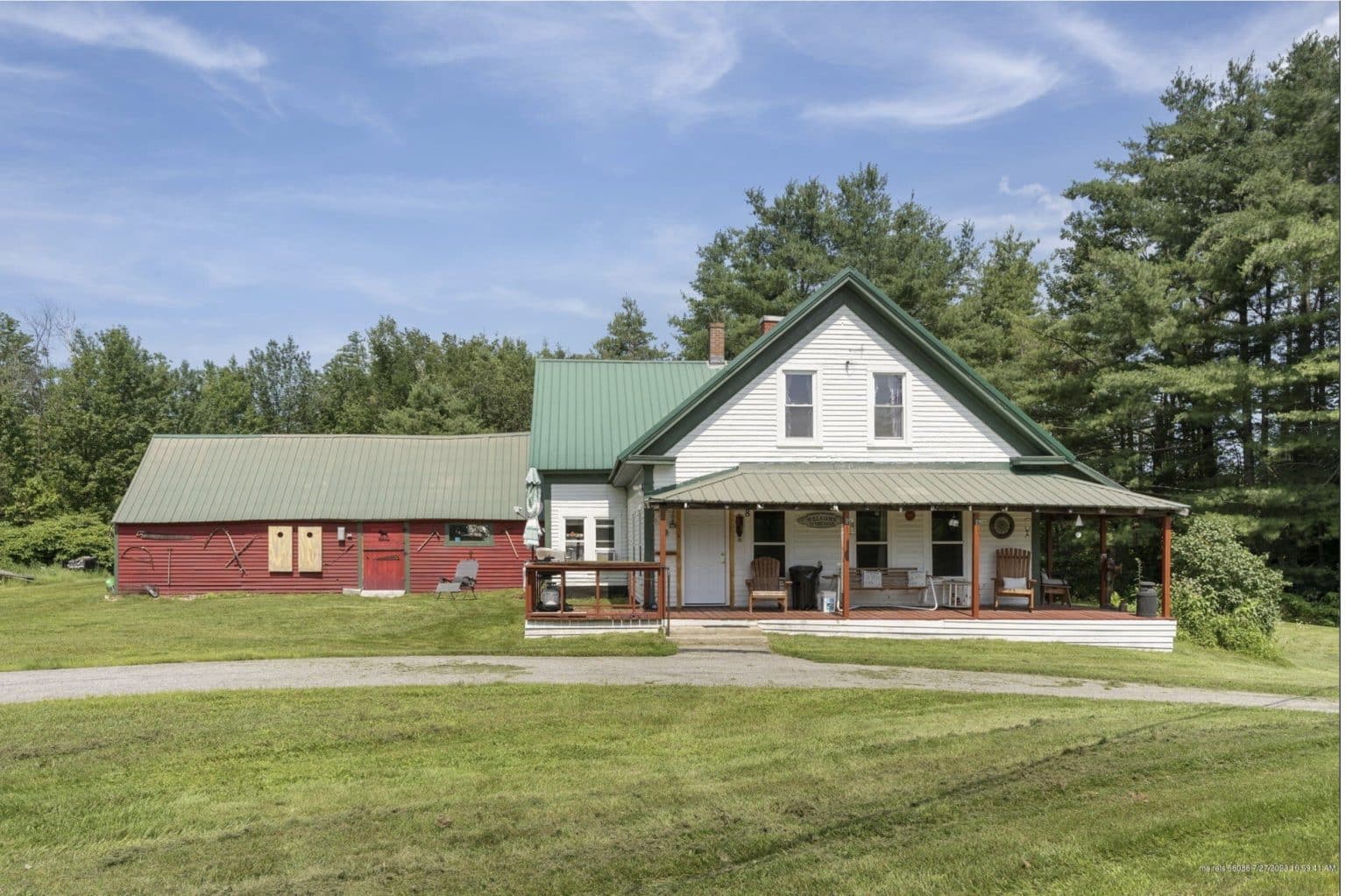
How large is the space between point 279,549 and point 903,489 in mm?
18163

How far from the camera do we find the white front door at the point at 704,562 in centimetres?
1900

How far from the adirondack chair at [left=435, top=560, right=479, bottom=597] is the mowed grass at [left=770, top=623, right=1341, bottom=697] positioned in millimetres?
12419

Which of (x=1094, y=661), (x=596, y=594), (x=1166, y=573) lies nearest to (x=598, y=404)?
(x=596, y=594)

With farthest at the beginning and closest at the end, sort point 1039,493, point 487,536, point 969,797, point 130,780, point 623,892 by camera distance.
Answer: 1. point 487,536
2. point 1039,493
3. point 130,780
4. point 969,797
5. point 623,892

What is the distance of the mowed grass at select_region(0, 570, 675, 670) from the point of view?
47.7ft

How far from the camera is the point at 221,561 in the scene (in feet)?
89.0

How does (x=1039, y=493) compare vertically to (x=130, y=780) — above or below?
above

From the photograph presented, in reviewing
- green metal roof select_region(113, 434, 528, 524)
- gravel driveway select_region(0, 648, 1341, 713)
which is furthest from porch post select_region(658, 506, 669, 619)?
green metal roof select_region(113, 434, 528, 524)

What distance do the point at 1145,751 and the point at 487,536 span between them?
70.7ft

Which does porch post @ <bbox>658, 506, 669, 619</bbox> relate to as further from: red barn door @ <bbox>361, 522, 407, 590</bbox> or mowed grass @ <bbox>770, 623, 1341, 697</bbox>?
red barn door @ <bbox>361, 522, 407, 590</bbox>

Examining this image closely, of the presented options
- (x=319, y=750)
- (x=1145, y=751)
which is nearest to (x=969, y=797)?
(x=1145, y=751)

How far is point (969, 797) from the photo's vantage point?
6805 mm

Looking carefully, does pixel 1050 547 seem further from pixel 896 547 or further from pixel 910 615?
pixel 910 615

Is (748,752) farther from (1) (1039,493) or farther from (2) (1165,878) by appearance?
(1) (1039,493)
